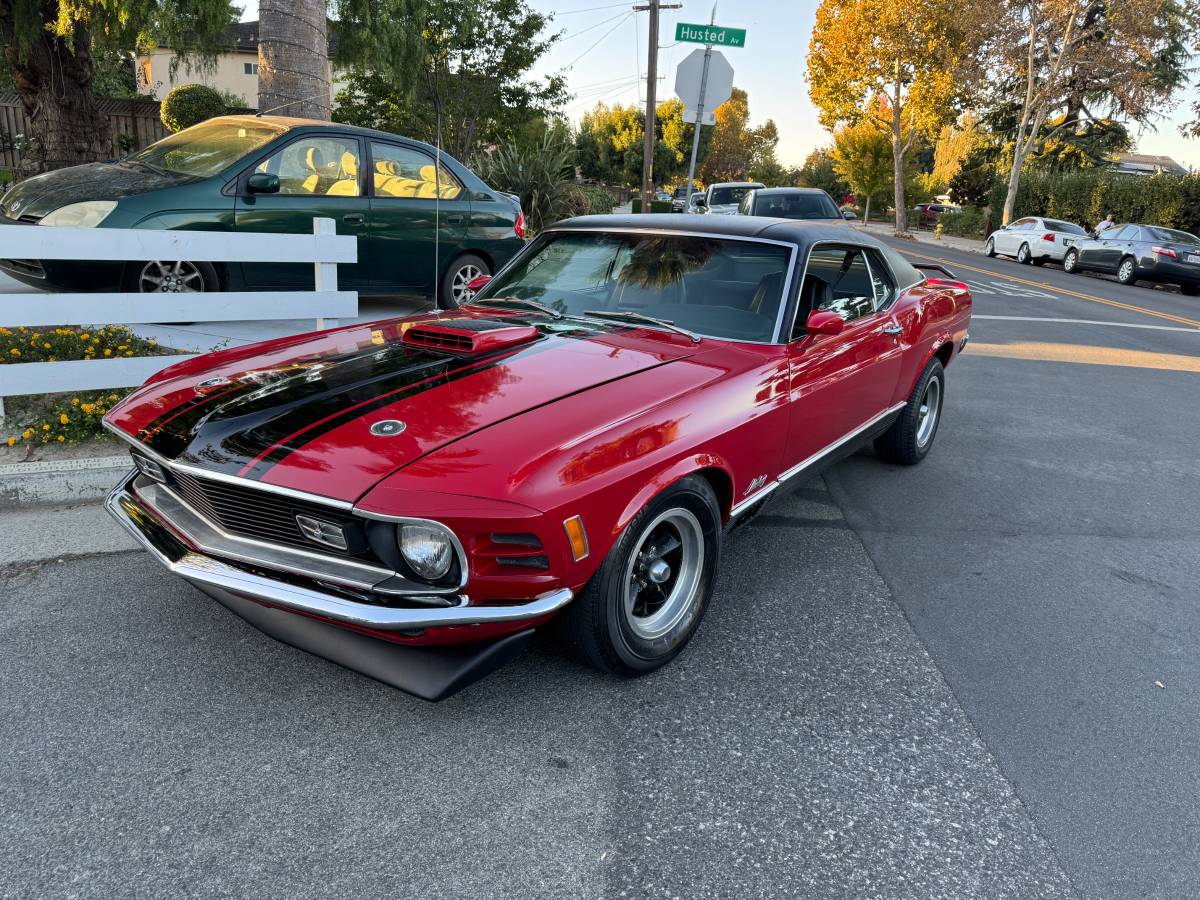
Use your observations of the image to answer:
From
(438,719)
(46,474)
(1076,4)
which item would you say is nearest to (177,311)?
(46,474)

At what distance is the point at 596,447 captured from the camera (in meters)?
2.56

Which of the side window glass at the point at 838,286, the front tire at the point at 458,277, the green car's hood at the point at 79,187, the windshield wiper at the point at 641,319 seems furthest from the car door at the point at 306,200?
the side window glass at the point at 838,286

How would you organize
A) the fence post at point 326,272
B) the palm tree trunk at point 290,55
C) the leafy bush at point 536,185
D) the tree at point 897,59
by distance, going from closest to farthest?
1. the fence post at point 326,272
2. the palm tree trunk at point 290,55
3. the leafy bush at point 536,185
4. the tree at point 897,59

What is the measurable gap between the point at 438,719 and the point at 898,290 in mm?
3607

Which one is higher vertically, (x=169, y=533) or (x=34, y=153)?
(x=34, y=153)

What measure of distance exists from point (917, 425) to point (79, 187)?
6.10m

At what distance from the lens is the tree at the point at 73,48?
10.6 meters

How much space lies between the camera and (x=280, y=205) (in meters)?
6.69

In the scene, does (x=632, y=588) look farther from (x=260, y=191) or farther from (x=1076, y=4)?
(x=1076, y=4)

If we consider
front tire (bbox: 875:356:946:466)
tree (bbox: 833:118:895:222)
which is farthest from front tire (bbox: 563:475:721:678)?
tree (bbox: 833:118:895:222)

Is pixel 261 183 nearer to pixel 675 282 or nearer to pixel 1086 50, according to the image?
pixel 675 282

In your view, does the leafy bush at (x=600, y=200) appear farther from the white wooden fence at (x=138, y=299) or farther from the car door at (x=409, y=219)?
the white wooden fence at (x=138, y=299)

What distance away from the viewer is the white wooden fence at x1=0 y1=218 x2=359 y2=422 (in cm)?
431

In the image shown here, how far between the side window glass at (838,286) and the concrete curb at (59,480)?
338 cm
